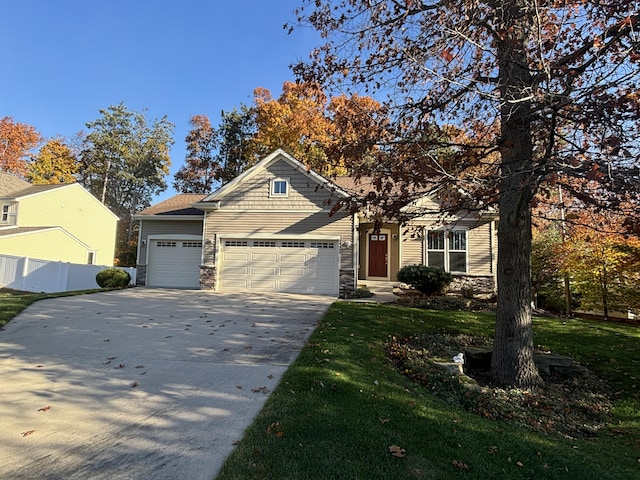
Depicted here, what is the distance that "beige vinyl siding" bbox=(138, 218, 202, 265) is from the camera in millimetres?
15789

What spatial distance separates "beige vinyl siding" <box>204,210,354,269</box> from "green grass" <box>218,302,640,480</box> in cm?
843

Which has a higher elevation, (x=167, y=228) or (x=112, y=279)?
(x=167, y=228)

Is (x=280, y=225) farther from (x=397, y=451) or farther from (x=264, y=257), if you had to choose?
(x=397, y=451)

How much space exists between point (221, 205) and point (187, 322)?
751 cm

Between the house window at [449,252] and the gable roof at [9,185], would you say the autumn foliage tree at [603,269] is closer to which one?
the house window at [449,252]

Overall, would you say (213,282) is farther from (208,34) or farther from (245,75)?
(208,34)

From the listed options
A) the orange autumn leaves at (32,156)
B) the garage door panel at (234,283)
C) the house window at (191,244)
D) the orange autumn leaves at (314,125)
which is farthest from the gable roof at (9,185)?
the garage door panel at (234,283)

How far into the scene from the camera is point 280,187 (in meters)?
14.4

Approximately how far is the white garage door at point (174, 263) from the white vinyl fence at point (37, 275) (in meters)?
3.95

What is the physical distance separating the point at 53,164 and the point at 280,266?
→ 1216 inches

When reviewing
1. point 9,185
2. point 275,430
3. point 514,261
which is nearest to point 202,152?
point 9,185

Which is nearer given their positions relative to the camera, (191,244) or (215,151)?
(191,244)

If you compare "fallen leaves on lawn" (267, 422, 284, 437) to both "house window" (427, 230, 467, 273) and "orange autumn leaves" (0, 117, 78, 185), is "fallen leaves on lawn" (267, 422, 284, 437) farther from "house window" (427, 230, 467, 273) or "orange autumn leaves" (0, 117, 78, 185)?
"orange autumn leaves" (0, 117, 78, 185)

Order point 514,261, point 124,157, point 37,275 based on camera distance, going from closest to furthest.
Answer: point 514,261 → point 37,275 → point 124,157
